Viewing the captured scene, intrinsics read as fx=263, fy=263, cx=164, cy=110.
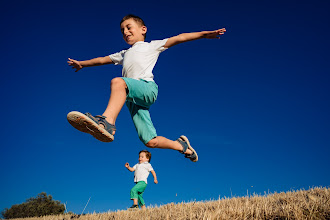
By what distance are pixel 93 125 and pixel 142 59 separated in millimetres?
1662

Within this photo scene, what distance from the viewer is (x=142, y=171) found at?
781 centimetres

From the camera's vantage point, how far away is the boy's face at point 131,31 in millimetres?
4582

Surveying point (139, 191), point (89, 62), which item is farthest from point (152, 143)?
point (139, 191)

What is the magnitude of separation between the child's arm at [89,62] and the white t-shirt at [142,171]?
3.74m

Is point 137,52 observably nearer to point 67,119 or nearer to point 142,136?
point 142,136

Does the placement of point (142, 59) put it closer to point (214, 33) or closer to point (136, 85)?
point (136, 85)

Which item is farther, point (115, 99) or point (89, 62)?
point (89, 62)

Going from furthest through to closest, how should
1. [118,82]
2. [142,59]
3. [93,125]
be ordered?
[142,59]
[118,82]
[93,125]

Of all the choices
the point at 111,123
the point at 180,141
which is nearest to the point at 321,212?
the point at 111,123

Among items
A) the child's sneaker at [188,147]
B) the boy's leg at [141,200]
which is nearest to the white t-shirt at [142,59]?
the child's sneaker at [188,147]

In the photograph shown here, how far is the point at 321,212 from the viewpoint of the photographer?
7.93ft

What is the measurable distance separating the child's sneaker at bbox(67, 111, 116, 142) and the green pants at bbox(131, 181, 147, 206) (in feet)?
14.3

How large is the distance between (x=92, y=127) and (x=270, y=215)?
206 cm

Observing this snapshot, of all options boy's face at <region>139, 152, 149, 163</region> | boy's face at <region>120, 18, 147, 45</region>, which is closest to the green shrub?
boy's face at <region>139, 152, 149, 163</region>
